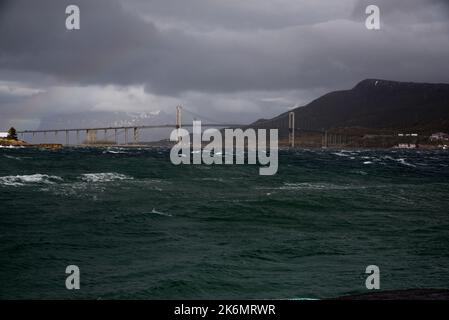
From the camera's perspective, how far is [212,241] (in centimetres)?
1586

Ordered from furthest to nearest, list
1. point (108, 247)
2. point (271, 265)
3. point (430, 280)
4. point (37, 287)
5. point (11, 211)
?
point (11, 211)
point (108, 247)
point (271, 265)
point (430, 280)
point (37, 287)

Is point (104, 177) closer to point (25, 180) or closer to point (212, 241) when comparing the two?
point (25, 180)

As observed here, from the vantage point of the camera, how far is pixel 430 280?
11.8m

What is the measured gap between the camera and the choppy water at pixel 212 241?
36.9 ft

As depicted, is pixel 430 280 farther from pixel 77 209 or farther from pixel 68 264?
pixel 77 209

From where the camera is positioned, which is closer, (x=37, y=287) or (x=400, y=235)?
(x=37, y=287)

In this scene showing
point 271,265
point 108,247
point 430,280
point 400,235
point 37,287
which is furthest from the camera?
point 400,235

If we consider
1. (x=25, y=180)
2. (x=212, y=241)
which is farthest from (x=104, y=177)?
(x=212, y=241)

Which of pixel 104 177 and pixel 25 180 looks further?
pixel 104 177

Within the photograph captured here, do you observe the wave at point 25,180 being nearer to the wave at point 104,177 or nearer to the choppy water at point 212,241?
the choppy water at point 212,241
